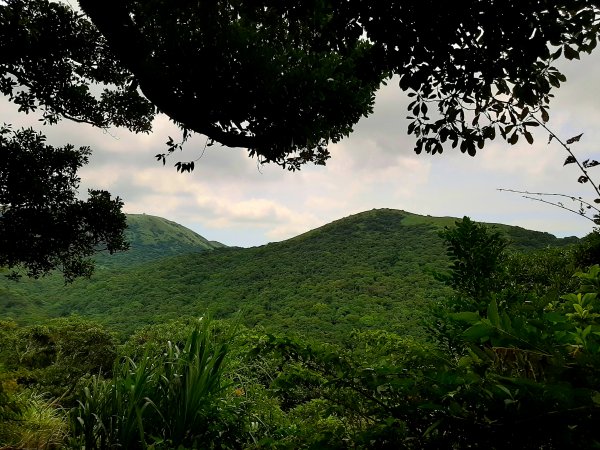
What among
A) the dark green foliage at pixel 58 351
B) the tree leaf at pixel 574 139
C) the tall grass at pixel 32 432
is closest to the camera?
the tree leaf at pixel 574 139

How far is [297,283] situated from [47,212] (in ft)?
157

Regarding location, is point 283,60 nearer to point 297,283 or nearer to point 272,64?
point 272,64

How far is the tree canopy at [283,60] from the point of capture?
2.13 m

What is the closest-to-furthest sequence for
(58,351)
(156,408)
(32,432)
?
1. (156,408)
2. (32,432)
3. (58,351)

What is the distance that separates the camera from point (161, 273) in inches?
2527

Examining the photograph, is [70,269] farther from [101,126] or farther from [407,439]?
[407,439]

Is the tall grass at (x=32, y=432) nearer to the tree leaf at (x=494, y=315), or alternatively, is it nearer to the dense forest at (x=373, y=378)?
the dense forest at (x=373, y=378)

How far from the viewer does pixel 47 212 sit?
590cm

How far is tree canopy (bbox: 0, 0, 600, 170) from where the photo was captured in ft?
7.00

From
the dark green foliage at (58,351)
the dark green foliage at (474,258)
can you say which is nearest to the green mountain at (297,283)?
the dark green foliage at (58,351)

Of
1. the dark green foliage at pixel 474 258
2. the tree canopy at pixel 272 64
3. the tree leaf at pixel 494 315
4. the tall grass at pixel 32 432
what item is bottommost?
the tall grass at pixel 32 432

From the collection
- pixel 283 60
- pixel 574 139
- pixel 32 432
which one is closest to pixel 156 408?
pixel 32 432

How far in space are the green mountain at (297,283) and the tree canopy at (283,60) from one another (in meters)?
22.6

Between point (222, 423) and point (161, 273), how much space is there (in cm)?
6507
